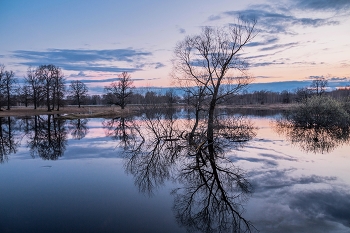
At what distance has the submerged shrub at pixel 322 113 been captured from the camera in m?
30.7

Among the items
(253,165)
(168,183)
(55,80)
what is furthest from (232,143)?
(55,80)

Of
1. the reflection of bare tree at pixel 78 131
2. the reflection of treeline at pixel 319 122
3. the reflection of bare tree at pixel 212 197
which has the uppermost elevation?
the reflection of treeline at pixel 319 122

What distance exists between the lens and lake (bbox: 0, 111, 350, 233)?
825 centimetres

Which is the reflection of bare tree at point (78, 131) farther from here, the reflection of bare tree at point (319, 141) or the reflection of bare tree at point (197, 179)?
the reflection of bare tree at point (319, 141)

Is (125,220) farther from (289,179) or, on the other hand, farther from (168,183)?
(289,179)

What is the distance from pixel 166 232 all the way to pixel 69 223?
2.99 m

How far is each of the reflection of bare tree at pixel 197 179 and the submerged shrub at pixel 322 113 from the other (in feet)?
52.0

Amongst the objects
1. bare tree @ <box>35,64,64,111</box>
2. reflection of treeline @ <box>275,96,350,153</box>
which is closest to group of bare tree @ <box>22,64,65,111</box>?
bare tree @ <box>35,64,64,111</box>

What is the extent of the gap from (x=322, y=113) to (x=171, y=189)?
27.3 m

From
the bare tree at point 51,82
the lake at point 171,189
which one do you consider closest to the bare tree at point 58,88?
the bare tree at point 51,82

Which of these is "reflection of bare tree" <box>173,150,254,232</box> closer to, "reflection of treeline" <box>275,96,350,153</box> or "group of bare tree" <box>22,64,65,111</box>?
"reflection of treeline" <box>275,96,350,153</box>

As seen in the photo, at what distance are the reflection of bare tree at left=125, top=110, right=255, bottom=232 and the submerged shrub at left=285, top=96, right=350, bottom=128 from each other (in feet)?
52.0

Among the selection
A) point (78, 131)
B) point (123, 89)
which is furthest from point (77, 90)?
point (78, 131)

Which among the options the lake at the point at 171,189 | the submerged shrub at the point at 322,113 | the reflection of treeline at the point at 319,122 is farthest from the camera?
the submerged shrub at the point at 322,113
